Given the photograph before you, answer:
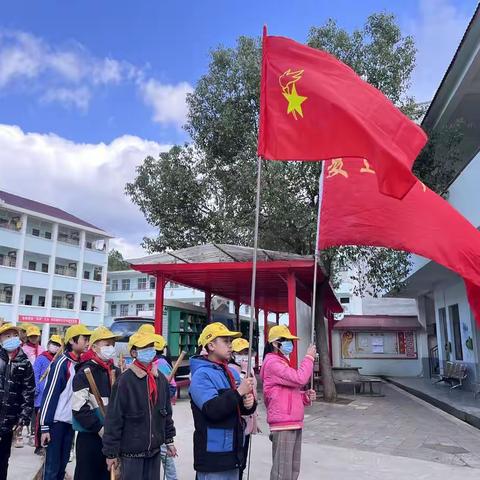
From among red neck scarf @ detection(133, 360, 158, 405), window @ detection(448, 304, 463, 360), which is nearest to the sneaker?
red neck scarf @ detection(133, 360, 158, 405)

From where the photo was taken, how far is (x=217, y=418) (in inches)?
129

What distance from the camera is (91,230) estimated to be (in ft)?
152

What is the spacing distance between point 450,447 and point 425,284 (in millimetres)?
12197

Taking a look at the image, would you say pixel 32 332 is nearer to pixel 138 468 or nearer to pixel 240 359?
pixel 240 359

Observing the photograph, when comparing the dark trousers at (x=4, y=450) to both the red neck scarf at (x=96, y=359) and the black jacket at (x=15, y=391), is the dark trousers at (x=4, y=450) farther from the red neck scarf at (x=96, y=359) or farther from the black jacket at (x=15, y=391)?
the red neck scarf at (x=96, y=359)

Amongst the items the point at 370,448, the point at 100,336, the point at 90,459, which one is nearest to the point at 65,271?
the point at 370,448

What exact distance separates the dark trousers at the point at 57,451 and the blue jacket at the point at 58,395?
0.09m

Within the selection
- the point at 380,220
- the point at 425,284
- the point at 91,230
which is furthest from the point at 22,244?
the point at 380,220

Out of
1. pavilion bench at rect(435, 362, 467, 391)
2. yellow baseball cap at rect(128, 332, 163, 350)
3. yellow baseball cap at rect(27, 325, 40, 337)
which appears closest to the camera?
yellow baseball cap at rect(128, 332, 163, 350)

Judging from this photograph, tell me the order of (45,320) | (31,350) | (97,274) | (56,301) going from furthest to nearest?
1. (97,274)
2. (56,301)
3. (45,320)
4. (31,350)

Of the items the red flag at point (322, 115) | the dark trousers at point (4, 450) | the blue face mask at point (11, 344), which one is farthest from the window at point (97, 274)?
the red flag at point (322, 115)

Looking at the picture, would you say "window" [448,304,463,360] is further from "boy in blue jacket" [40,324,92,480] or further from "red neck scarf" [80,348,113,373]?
"red neck scarf" [80,348,113,373]

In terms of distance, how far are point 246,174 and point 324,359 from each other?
18.4 feet

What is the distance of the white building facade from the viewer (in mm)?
38688
